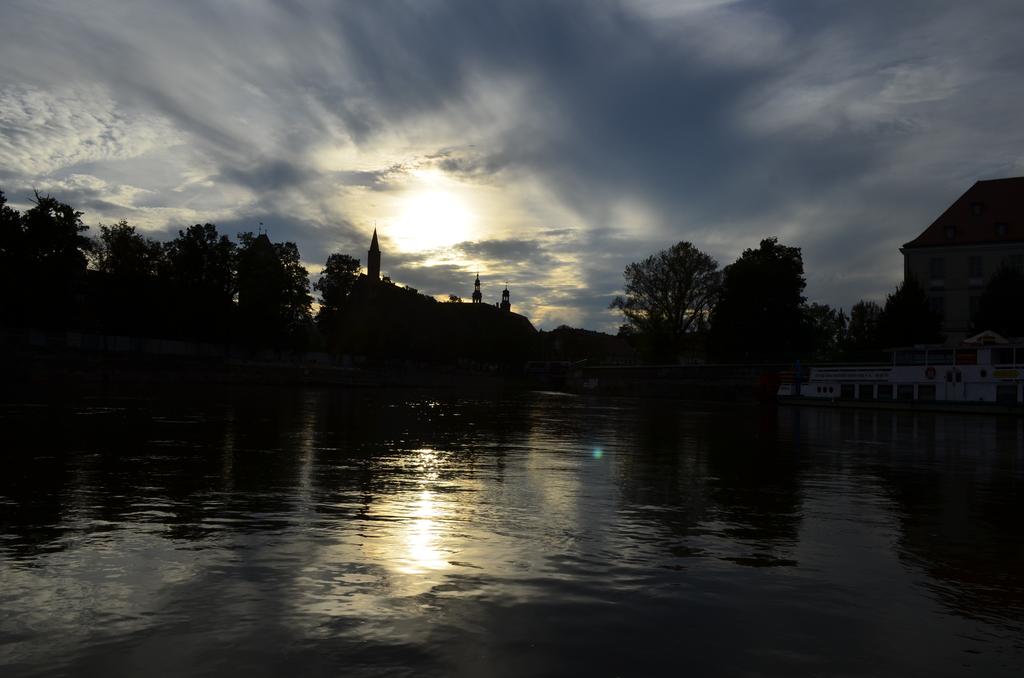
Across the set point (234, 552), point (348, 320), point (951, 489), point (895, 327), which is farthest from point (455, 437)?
point (348, 320)

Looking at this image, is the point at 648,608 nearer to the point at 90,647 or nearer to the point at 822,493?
the point at 90,647

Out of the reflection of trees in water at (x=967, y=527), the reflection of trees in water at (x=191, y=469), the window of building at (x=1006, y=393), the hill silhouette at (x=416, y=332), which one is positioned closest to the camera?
the reflection of trees in water at (x=967, y=527)

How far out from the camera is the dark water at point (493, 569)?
454 cm

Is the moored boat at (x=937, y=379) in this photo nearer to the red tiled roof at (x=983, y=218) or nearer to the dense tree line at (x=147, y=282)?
the red tiled roof at (x=983, y=218)

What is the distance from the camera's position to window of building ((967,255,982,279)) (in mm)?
75812

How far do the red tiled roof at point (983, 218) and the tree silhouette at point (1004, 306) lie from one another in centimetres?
972

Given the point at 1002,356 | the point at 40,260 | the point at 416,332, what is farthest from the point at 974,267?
the point at 416,332

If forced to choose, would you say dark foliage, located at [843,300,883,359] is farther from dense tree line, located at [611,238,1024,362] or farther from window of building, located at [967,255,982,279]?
window of building, located at [967,255,982,279]

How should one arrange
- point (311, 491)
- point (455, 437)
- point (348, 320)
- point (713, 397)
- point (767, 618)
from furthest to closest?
1. point (348, 320)
2. point (713, 397)
3. point (455, 437)
4. point (311, 491)
5. point (767, 618)

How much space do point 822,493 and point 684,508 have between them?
10.4ft

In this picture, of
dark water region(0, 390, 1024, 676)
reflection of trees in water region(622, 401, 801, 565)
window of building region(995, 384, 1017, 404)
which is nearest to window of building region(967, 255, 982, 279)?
window of building region(995, 384, 1017, 404)

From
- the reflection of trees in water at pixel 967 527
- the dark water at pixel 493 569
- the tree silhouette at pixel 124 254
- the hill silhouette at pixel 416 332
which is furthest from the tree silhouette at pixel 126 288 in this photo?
the reflection of trees in water at pixel 967 527

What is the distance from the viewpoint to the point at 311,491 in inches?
418

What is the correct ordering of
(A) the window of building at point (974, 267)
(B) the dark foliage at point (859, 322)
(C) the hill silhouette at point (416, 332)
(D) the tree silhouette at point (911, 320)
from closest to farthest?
(D) the tree silhouette at point (911, 320) < (A) the window of building at point (974, 267) < (B) the dark foliage at point (859, 322) < (C) the hill silhouette at point (416, 332)
